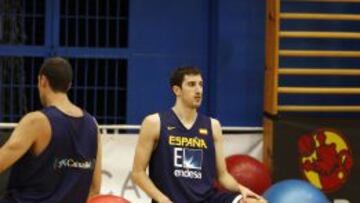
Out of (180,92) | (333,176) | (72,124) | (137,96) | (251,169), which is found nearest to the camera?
(72,124)

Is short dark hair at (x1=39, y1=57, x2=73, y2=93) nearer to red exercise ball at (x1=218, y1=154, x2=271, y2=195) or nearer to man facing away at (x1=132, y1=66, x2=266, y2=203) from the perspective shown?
man facing away at (x1=132, y1=66, x2=266, y2=203)

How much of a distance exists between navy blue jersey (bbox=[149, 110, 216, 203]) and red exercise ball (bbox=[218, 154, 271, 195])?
1287mm

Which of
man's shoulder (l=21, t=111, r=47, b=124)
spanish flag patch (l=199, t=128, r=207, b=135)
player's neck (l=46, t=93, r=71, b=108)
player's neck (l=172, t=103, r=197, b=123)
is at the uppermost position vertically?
player's neck (l=46, t=93, r=71, b=108)

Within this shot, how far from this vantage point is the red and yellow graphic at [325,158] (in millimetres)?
6766

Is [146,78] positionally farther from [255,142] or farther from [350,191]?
[350,191]

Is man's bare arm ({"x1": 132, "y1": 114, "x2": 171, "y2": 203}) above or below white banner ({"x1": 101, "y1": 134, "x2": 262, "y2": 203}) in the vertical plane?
above

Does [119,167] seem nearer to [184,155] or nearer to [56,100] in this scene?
[184,155]

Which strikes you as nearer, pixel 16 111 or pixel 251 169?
pixel 251 169

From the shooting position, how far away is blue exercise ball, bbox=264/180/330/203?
18.7 feet

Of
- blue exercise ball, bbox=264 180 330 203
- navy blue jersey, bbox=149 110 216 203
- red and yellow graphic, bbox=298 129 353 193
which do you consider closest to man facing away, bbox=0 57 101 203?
navy blue jersey, bbox=149 110 216 203

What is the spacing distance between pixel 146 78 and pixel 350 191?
211 cm

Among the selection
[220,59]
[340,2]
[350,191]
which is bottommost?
[350,191]

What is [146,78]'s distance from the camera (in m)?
7.24

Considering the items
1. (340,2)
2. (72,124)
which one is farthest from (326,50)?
(72,124)
